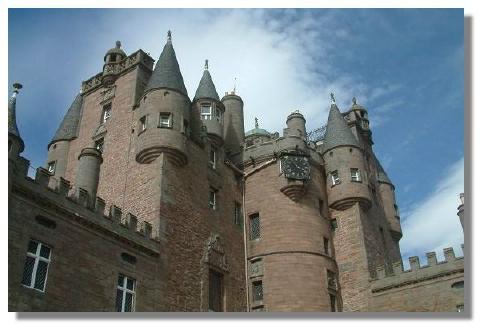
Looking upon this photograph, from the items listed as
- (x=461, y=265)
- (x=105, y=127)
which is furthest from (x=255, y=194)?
(x=461, y=265)

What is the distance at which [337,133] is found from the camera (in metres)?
34.7

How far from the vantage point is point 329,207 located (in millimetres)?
32531

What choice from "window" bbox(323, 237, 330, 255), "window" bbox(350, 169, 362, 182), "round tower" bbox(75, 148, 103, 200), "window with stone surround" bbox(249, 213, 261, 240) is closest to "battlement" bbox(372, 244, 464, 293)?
"window" bbox(323, 237, 330, 255)

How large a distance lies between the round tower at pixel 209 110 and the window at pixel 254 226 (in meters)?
4.68

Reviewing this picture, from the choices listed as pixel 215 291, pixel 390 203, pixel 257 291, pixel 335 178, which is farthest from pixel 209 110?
pixel 390 203

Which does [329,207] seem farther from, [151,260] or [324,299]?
[151,260]

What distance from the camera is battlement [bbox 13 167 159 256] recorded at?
18.0 metres

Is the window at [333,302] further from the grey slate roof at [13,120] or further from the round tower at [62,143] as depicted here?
the grey slate roof at [13,120]

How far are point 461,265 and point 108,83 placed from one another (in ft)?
71.3

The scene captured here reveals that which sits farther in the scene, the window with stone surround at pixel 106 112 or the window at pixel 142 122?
the window with stone surround at pixel 106 112

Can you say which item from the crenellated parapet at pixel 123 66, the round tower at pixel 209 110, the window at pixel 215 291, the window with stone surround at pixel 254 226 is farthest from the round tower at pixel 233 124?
the window at pixel 215 291

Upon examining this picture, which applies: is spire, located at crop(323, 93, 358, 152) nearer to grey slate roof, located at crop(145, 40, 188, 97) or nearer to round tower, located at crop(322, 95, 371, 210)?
round tower, located at crop(322, 95, 371, 210)

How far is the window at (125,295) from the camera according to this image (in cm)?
1981

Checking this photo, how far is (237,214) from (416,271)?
1007 centimetres
